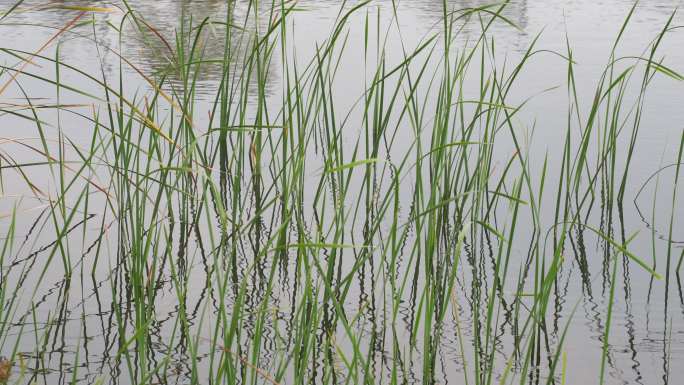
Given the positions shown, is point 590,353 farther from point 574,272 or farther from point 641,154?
point 641,154

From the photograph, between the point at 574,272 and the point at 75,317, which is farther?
the point at 574,272

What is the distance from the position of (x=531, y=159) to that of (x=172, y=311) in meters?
1.53

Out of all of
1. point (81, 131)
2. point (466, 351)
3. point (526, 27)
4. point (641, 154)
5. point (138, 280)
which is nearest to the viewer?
point (138, 280)

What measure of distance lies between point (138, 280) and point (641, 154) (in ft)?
6.69

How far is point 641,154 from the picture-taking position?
305 centimetres

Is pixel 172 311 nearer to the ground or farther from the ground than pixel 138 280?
nearer to the ground

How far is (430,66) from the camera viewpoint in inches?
169

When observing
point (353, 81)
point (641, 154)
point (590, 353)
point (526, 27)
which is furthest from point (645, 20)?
point (590, 353)

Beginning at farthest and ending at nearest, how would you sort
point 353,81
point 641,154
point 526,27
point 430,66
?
point 526,27, point 430,66, point 353,81, point 641,154

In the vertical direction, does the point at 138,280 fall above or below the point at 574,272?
above

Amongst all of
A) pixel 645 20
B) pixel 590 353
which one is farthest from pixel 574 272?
pixel 645 20

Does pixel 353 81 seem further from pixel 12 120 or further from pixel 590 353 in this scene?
pixel 590 353

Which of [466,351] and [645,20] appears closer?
[466,351]

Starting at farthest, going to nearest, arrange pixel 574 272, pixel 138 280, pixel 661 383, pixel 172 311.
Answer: pixel 574 272
pixel 172 311
pixel 661 383
pixel 138 280
